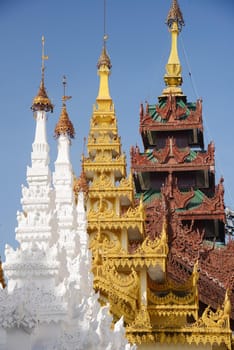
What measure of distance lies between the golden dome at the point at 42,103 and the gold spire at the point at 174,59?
86.0 ft

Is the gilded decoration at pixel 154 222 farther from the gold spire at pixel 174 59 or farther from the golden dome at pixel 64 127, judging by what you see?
the golden dome at pixel 64 127

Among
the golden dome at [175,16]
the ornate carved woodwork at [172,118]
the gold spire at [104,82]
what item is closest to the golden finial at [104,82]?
the gold spire at [104,82]

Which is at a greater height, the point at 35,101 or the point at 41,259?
the point at 35,101

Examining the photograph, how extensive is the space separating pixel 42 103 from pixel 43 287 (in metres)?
3.30

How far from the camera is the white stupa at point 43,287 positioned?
14938mm

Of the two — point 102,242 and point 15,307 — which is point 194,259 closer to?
point 102,242

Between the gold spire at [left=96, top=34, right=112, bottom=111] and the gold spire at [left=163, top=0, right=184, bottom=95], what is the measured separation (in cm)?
694

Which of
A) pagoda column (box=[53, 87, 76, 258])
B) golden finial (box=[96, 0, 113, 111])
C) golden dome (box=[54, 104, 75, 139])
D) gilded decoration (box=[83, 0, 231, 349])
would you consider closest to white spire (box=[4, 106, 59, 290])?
pagoda column (box=[53, 87, 76, 258])

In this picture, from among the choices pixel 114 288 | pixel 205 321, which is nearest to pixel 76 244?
pixel 114 288

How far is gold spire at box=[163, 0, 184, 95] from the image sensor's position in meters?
43.6

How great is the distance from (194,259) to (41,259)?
16111mm

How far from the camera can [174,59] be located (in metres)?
44.7

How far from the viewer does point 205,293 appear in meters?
29.6

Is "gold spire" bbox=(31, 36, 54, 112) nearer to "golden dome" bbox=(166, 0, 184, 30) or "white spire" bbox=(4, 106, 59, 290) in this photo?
"white spire" bbox=(4, 106, 59, 290)
